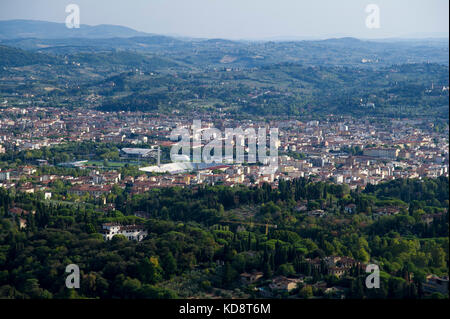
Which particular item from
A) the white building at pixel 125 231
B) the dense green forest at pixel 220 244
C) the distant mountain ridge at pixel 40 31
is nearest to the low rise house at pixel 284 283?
the dense green forest at pixel 220 244

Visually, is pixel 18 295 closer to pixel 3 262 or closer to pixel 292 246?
pixel 3 262

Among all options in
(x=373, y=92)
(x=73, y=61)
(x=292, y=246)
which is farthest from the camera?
(x=73, y=61)

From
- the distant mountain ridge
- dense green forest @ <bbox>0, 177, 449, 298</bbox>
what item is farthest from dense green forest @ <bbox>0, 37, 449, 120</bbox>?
the distant mountain ridge

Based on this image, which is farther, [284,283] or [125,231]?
[125,231]

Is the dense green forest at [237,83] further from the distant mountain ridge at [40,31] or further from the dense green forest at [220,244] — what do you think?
the distant mountain ridge at [40,31]

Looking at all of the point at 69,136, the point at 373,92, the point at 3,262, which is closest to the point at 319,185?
the point at 3,262

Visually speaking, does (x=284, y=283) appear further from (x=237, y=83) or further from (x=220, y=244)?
(x=237, y=83)

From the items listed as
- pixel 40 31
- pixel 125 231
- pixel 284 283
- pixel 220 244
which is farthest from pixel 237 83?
pixel 40 31

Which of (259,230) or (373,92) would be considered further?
(373,92)

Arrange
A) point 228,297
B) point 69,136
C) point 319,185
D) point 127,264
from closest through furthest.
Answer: point 228,297 → point 127,264 → point 319,185 → point 69,136
